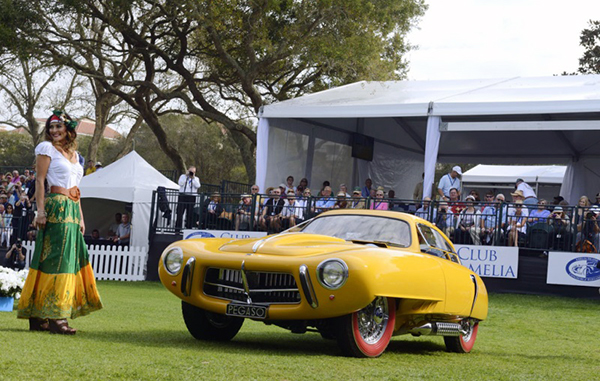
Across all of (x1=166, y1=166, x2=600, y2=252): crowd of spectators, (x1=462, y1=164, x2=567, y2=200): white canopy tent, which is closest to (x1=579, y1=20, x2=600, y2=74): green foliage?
(x1=462, y1=164, x2=567, y2=200): white canopy tent

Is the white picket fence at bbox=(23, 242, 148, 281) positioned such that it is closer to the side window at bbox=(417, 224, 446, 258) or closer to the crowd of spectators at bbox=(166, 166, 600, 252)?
the crowd of spectators at bbox=(166, 166, 600, 252)

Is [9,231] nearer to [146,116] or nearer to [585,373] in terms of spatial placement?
[146,116]

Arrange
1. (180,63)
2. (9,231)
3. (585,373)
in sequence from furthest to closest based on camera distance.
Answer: (180,63)
(9,231)
(585,373)

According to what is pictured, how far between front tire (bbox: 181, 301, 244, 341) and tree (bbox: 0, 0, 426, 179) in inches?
729

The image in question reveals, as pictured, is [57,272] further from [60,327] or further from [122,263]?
[122,263]

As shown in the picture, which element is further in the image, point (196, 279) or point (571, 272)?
point (571, 272)

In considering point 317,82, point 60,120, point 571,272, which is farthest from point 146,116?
point 60,120

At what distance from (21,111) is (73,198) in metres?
40.6

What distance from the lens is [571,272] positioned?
50.9ft

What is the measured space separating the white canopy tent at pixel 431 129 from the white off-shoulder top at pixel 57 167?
11.4 metres

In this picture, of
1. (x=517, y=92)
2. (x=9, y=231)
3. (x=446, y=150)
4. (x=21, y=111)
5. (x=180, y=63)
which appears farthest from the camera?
(x=21, y=111)

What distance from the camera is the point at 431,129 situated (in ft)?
60.8

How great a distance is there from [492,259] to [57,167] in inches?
416

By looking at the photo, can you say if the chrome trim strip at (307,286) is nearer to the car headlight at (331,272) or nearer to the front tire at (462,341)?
the car headlight at (331,272)
